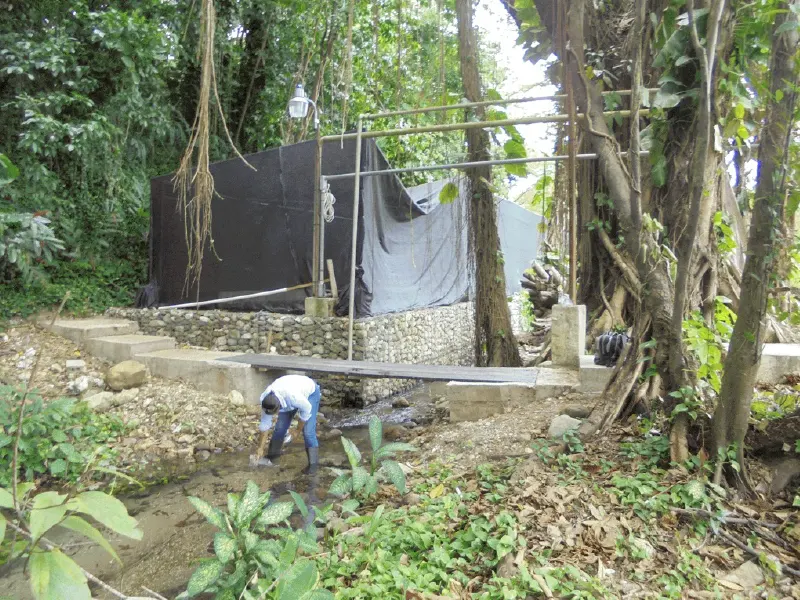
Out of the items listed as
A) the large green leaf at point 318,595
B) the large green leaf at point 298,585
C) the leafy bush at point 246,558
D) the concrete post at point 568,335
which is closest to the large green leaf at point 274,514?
the leafy bush at point 246,558

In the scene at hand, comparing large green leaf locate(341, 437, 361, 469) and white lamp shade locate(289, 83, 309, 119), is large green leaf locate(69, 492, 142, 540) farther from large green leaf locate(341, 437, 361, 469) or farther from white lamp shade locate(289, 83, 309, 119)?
white lamp shade locate(289, 83, 309, 119)

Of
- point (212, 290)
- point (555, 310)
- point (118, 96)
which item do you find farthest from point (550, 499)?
point (118, 96)

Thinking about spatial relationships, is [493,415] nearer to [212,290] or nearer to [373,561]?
[373,561]

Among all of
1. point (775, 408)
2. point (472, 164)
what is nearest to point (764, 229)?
point (775, 408)

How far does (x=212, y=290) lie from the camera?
29.6 ft

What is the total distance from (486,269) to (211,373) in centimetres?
358

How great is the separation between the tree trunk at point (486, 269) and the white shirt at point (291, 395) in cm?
284

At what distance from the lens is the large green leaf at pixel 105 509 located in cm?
103

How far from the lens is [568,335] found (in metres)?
6.03

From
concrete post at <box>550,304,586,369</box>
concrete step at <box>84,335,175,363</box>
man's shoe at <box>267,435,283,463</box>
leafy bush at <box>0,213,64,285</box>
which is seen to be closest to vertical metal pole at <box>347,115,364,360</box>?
man's shoe at <box>267,435,283,463</box>

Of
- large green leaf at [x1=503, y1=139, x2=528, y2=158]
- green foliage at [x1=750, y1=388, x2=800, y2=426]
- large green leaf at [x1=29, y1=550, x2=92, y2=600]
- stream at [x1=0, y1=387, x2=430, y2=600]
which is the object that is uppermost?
large green leaf at [x1=503, y1=139, x2=528, y2=158]

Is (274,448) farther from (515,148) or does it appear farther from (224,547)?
(515,148)

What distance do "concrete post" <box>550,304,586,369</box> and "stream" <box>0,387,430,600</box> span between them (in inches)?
72.7

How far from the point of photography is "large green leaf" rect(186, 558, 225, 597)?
2.54 meters
